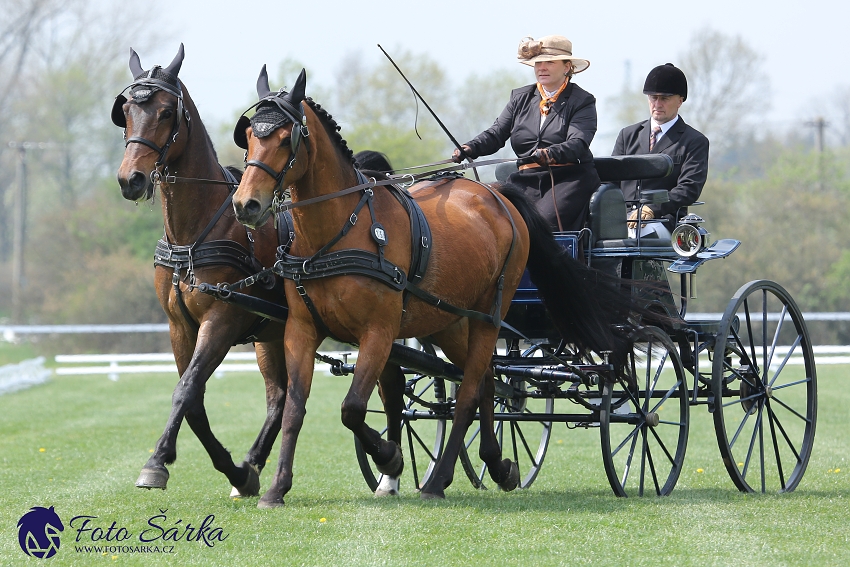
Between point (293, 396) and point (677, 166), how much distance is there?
348 centimetres

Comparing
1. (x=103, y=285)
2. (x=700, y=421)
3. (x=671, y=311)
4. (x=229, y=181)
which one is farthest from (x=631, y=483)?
(x=103, y=285)

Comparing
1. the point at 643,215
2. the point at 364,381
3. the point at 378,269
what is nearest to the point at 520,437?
the point at 643,215

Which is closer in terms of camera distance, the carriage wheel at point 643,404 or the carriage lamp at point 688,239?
the carriage wheel at point 643,404

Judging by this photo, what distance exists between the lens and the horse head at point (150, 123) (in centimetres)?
537

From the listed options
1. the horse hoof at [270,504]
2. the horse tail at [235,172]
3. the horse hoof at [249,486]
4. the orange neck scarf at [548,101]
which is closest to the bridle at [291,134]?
the horse tail at [235,172]

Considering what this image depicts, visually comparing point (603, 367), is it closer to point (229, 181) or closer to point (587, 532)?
point (587, 532)

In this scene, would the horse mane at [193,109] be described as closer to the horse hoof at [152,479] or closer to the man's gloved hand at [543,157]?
the horse hoof at [152,479]

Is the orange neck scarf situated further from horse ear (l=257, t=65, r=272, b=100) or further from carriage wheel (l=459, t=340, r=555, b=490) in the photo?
horse ear (l=257, t=65, r=272, b=100)

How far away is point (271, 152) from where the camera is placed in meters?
5.16

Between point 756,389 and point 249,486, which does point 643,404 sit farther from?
point 249,486

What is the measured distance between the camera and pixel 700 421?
498 inches

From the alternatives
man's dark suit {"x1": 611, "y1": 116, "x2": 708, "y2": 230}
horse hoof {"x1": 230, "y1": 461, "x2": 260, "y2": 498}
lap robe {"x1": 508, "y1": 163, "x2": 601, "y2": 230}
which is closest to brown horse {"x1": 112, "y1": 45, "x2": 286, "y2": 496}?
horse hoof {"x1": 230, "y1": 461, "x2": 260, "y2": 498}

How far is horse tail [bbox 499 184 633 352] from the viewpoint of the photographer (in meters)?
6.60

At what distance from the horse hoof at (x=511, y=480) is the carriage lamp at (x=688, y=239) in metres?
1.68
